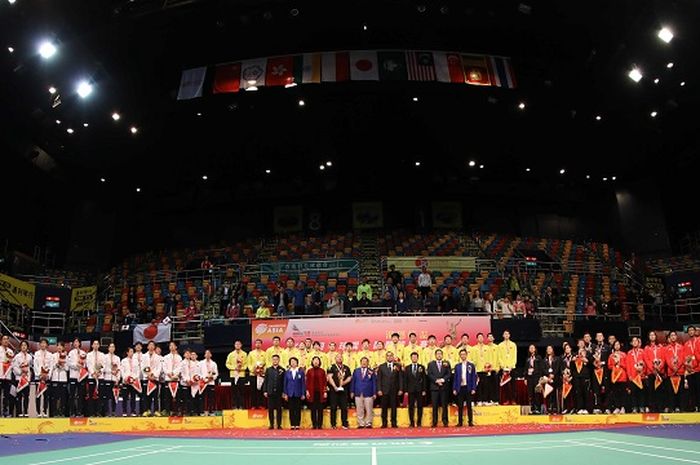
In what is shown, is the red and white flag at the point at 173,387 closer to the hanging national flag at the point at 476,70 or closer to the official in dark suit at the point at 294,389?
the official in dark suit at the point at 294,389

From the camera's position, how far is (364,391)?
1484 centimetres

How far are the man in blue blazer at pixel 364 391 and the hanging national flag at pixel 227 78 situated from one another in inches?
564

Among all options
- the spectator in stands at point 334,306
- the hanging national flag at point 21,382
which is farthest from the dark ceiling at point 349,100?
the hanging national flag at point 21,382

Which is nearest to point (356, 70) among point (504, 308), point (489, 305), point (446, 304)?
point (446, 304)

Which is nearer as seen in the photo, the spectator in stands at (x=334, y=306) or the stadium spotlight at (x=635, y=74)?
the spectator in stands at (x=334, y=306)

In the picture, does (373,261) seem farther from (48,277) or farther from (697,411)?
(48,277)

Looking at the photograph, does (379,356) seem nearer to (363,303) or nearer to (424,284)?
(363,303)

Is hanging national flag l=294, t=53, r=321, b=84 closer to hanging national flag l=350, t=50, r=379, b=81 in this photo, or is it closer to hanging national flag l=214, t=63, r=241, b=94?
hanging national flag l=350, t=50, r=379, b=81

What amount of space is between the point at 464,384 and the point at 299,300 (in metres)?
8.31

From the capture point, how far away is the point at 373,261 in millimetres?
26016

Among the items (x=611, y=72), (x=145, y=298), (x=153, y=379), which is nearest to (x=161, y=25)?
(x=145, y=298)

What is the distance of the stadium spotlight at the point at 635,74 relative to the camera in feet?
80.3

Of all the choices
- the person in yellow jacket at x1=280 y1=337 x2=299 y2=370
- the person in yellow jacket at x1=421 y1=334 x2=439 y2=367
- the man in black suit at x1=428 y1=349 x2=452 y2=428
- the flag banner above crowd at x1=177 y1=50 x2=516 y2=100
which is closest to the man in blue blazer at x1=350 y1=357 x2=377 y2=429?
the man in black suit at x1=428 y1=349 x2=452 y2=428

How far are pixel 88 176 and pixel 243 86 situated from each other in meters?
12.6
